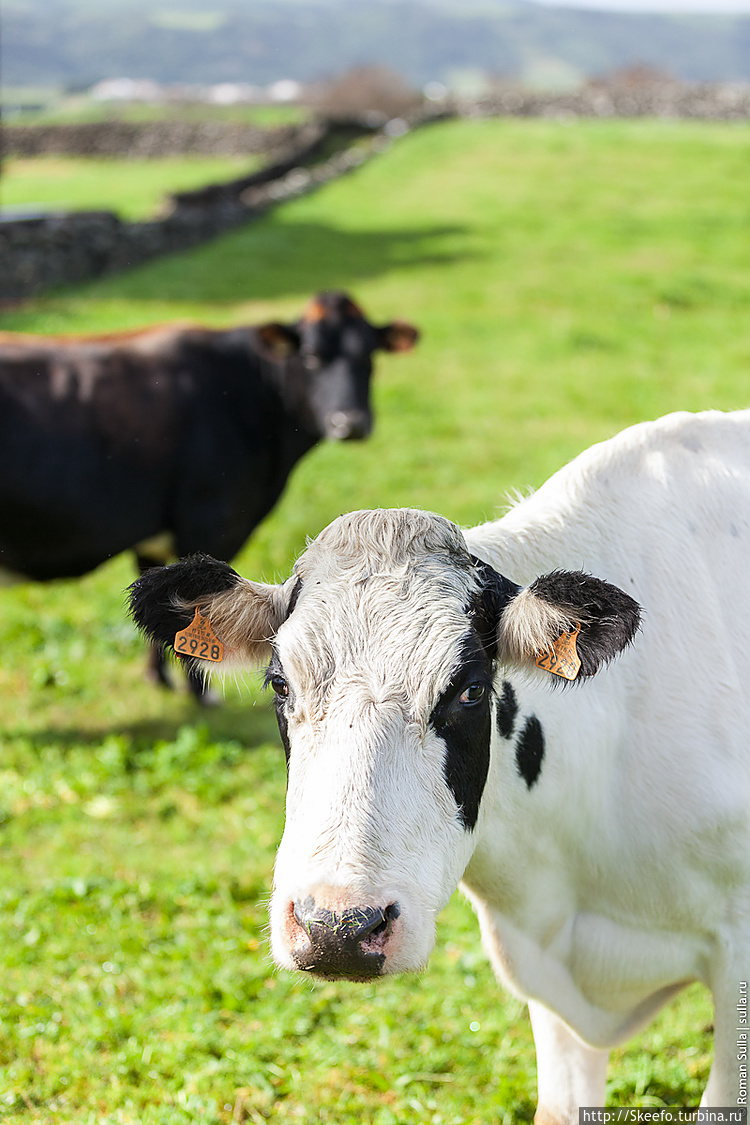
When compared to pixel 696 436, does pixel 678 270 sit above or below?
below

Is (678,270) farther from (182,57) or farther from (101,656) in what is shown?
(182,57)

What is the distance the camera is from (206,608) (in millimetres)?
2412

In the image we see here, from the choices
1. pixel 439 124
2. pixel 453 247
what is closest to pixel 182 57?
pixel 439 124

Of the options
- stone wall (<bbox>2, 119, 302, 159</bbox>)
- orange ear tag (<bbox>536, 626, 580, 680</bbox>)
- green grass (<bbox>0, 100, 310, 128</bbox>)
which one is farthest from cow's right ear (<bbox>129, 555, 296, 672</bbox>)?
green grass (<bbox>0, 100, 310, 128</bbox>)

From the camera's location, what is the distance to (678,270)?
15609mm

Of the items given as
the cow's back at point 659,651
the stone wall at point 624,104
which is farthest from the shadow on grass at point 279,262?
the stone wall at point 624,104

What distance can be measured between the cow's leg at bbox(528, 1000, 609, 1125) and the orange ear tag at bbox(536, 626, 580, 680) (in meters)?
1.28

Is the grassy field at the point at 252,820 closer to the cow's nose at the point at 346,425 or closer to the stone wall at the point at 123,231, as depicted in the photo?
the cow's nose at the point at 346,425

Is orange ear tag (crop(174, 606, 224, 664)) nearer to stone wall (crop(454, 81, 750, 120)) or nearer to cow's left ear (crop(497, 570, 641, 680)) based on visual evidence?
cow's left ear (crop(497, 570, 641, 680))

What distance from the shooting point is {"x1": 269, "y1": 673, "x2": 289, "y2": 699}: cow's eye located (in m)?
2.19

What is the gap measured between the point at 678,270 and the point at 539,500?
14.0 meters

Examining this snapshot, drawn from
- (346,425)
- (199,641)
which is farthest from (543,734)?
(346,425)

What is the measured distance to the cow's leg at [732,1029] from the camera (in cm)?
257

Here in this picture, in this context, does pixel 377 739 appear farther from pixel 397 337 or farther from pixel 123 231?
pixel 123 231
